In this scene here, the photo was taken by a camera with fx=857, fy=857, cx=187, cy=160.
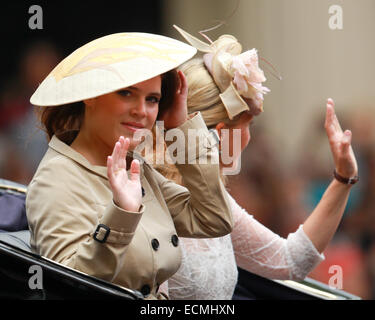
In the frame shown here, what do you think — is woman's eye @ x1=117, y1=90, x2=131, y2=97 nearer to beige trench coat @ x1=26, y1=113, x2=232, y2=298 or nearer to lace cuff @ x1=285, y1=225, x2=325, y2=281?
beige trench coat @ x1=26, y1=113, x2=232, y2=298

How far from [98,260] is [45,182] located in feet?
0.75

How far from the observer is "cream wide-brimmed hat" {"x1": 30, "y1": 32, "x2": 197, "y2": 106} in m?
1.92

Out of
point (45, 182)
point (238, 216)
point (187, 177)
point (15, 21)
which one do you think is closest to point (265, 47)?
point (15, 21)

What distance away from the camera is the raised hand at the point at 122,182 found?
71.4 inches

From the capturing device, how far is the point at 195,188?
7.30 feet

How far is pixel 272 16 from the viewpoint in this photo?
18.0 feet

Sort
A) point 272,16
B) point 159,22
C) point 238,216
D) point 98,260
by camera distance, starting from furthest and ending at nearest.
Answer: point 159,22 < point 272,16 < point 238,216 < point 98,260

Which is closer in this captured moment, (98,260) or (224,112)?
(98,260)

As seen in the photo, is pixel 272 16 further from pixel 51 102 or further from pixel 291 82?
pixel 51 102

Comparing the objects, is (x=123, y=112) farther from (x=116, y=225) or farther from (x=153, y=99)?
(x=116, y=225)

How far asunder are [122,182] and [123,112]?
0.71ft
